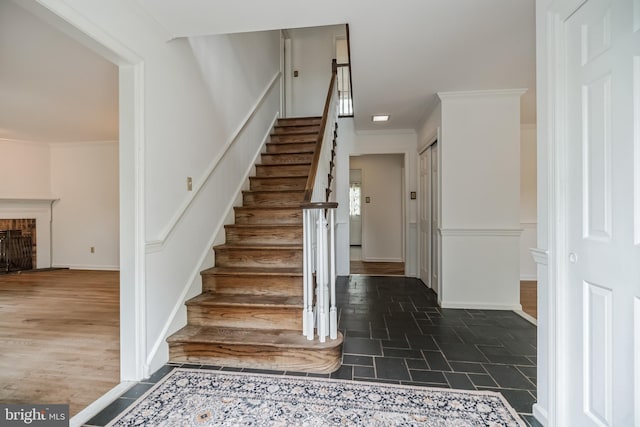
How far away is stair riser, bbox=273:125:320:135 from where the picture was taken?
4.77 m

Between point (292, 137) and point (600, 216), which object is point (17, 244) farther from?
point (600, 216)

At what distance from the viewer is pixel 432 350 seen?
7.66 ft

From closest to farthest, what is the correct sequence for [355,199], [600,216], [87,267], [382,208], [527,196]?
[600,216] → [527,196] → [87,267] → [382,208] → [355,199]

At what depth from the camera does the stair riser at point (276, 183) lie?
12.2 feet

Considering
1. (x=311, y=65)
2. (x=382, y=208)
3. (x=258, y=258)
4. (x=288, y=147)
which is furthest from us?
(x=382, y=208)

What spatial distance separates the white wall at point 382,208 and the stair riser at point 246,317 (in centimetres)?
472

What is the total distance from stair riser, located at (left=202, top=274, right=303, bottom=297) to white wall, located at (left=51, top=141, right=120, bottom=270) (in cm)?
422

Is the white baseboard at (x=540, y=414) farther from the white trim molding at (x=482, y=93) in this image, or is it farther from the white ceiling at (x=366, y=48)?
the white trim molding at (x=482, y=93)

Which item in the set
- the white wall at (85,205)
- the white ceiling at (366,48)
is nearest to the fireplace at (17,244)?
the white wall at (85,205)

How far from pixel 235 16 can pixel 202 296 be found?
216cm

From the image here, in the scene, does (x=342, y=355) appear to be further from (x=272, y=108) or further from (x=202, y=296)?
(x=272, y=108)

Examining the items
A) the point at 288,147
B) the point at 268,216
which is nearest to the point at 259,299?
the point at 268,216

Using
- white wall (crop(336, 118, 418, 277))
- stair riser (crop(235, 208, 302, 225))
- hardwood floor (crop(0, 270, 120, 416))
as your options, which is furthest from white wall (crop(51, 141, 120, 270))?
white wall (crop(336, 118, 418, 277))

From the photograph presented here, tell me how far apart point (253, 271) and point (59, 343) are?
169 cm
